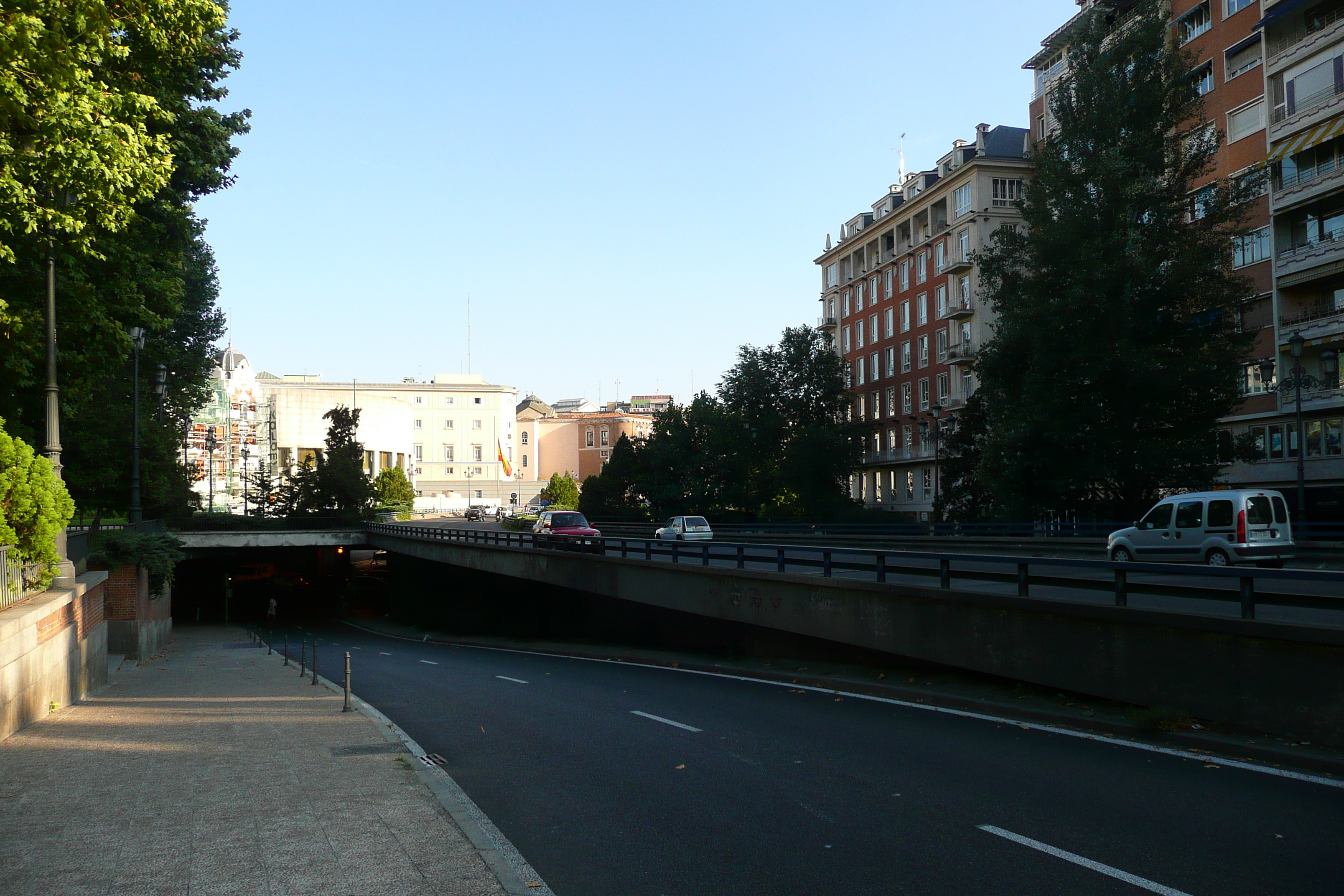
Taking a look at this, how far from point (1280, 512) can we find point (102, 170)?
23.4 meters

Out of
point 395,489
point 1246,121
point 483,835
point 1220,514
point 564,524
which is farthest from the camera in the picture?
point 395,489

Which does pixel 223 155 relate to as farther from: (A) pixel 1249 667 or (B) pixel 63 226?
(A) pixel 1249 667

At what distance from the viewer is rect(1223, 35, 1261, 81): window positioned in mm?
Answer: 43750

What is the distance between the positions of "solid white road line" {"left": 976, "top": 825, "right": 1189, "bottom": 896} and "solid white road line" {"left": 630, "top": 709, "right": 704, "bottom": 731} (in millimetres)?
6165

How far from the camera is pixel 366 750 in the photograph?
12.0 metres

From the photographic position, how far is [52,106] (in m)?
15.4

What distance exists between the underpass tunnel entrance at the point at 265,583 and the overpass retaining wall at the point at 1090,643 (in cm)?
5277

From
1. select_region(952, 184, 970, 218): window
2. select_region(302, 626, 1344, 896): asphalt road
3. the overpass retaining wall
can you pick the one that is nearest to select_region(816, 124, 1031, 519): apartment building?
select_region(952, 184, 970, 218): window

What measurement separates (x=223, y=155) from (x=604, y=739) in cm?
2076

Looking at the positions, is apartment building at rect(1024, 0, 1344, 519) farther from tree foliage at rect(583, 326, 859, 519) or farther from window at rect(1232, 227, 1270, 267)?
tree foliage at rect(583, 326, 859, 519)

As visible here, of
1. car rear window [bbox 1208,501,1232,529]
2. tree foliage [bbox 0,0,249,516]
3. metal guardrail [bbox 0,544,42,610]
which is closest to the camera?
metal guardrail [bbox 0,544,42,610]

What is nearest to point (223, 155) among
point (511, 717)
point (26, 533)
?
point (26, 533)

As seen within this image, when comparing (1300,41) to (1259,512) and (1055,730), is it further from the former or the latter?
(1055,730)

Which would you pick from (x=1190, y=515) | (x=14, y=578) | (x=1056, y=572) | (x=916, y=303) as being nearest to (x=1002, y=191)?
(x=916, y=303)
